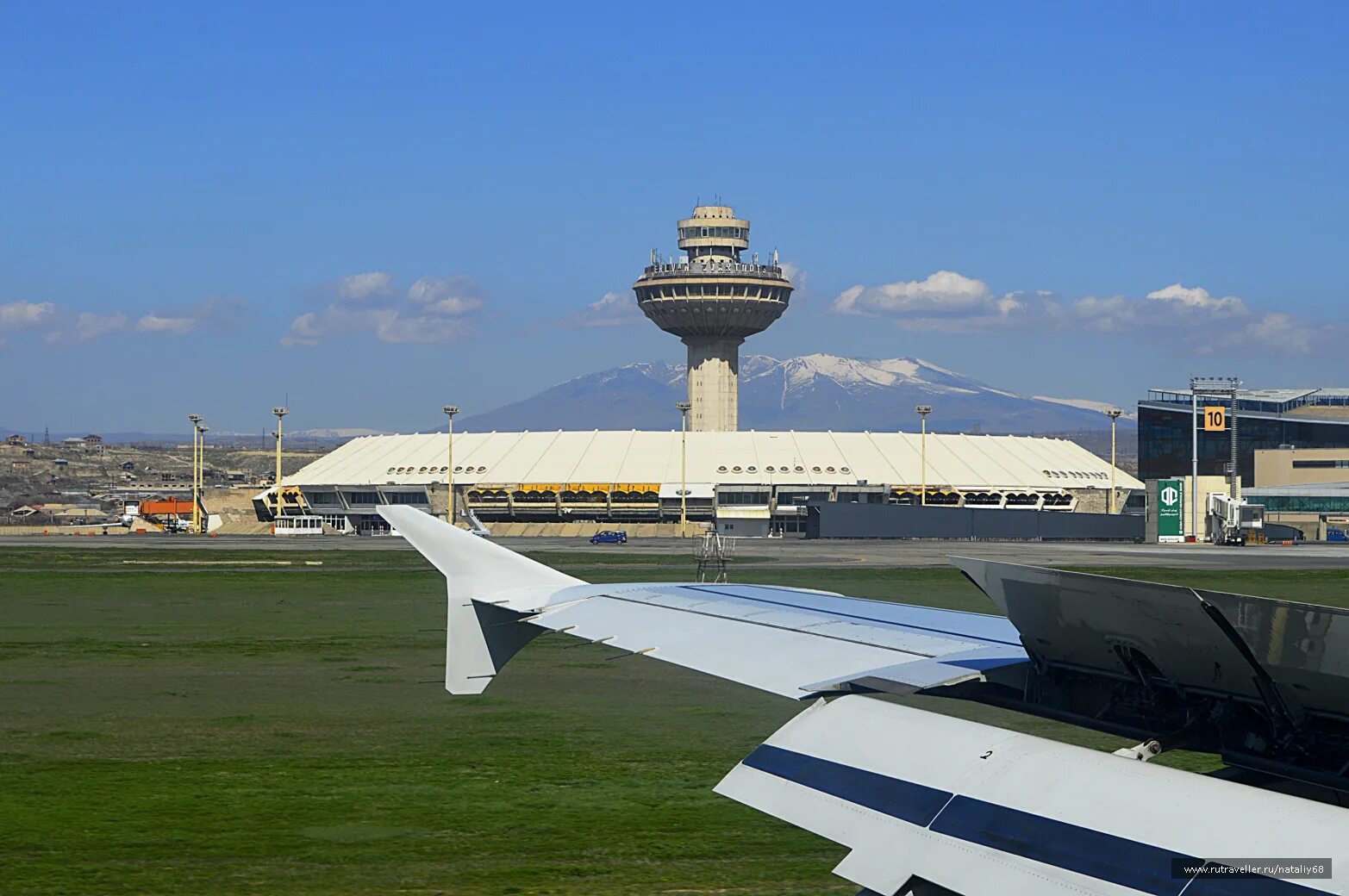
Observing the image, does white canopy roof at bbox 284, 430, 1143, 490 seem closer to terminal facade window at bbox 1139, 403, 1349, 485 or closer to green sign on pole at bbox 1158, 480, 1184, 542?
terminal facade window at bbox 1139, 403, 1349, 485

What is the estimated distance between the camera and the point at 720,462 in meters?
176

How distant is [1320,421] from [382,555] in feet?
487

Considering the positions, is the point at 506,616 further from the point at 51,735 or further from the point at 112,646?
the point at 112,646

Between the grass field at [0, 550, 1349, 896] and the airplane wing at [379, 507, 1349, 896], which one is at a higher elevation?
the airplane wing at [379, 507, 1349, 896]

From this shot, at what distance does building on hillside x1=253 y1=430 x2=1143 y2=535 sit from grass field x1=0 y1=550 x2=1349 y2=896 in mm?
122079

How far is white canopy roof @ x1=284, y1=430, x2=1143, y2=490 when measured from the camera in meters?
172

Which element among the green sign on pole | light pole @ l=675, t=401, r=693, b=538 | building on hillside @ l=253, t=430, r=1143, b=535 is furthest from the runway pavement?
building on hillside @ l=253, t=430, r=1143, b=535

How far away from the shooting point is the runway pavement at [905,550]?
82562 mm

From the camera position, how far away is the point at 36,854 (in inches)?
560

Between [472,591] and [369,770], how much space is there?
5838 millimetres

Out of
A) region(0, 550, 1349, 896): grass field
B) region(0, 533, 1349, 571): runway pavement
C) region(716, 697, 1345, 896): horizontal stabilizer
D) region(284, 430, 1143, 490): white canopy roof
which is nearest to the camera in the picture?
region(716, 697, 1345, 896): horizontal stabilizer

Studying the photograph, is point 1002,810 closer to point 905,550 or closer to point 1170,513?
point 905,550

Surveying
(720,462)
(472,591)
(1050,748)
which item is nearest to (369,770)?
(472,591)

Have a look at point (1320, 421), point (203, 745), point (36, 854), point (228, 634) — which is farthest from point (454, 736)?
point (1320, 421)
